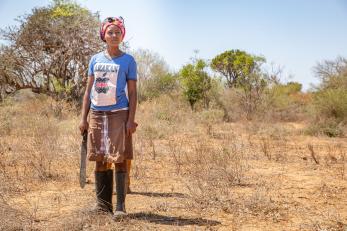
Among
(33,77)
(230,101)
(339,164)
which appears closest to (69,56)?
(33,77)

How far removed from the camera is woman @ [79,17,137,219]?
12.5 feet

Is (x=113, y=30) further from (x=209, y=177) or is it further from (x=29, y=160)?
(x=29, y=160)

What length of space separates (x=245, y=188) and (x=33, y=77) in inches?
483

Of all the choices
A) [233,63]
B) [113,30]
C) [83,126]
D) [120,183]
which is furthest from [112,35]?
[233,63]

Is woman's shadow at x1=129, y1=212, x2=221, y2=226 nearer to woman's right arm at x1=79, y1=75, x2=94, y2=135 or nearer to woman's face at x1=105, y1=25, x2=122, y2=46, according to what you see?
woman's right arm at x1=79, y1=75, x2=94, y2=135

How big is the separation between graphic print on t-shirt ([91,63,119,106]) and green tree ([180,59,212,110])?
1541 cm

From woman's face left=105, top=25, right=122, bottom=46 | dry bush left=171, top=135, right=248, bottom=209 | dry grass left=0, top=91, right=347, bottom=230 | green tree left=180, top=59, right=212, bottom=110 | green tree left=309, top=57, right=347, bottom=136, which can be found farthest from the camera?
green tree left=180, top=59, right=212, bottom=110

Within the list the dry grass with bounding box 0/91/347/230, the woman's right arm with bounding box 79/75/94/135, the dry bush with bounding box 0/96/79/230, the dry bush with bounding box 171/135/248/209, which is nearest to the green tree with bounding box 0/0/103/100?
the dry bush with bounding box 0/96/79/230

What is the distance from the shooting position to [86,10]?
1562 cm

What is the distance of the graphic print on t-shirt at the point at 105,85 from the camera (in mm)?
3812

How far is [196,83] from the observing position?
19422 millimetres

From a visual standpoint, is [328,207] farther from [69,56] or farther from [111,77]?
[69,56]

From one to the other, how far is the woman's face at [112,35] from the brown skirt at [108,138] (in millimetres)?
601

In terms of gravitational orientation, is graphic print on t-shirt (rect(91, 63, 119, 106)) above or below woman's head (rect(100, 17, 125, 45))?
below
